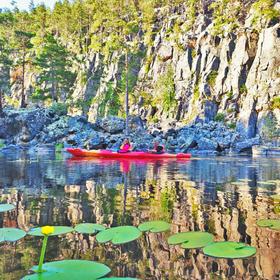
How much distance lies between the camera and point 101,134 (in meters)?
31.5

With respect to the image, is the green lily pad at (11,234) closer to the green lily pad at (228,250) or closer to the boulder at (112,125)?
the green lily pad at (228,250)

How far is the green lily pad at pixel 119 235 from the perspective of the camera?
4270mm

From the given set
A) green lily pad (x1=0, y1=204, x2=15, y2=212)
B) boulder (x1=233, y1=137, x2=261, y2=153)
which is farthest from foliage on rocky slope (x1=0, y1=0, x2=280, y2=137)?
green lily pad (x1=0, y1=204, x2=15, y2=212)

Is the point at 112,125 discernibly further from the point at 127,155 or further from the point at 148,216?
the point at 148,216

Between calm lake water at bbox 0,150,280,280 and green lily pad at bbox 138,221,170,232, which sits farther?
green lily pad at bbox 138,221,170,232

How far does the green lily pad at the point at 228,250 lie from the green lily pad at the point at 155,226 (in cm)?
105

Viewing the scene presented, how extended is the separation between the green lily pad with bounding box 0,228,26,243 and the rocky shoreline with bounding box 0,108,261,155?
22439mm

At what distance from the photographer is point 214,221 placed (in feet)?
17.8

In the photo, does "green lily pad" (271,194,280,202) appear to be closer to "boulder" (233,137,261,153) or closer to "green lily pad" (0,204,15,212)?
"green lily pad" (0,204,15,212)

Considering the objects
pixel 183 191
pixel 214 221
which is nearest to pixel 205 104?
pixel 183 191

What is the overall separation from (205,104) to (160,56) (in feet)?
48.2

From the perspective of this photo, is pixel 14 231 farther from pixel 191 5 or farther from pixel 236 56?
pixel 191 5

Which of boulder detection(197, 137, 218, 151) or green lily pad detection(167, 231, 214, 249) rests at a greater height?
boulder detection(197, 137, 218, 151)

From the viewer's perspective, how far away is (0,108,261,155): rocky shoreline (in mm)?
28328
